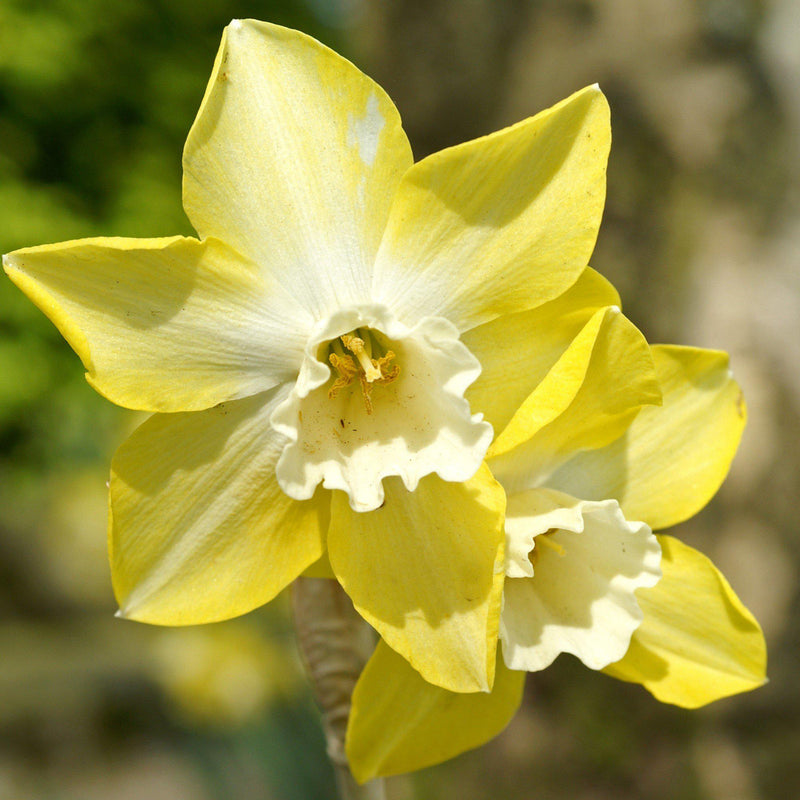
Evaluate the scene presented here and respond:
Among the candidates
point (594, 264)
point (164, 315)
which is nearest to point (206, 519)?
point (164, 315)

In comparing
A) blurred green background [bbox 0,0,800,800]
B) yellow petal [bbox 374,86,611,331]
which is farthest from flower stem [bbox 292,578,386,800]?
blurred green background [bbox 0,0,800,800]

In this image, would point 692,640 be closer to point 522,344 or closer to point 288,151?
point 522,344

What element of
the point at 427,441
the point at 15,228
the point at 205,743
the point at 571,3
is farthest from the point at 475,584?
the point at 15,228

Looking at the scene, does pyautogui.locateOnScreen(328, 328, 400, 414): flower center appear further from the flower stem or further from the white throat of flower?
the flower stem

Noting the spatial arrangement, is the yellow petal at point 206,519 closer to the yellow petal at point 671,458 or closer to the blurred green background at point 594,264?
the yellow petal at point 671,458

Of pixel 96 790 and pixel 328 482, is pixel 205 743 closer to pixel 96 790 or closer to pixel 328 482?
pixel 96 790

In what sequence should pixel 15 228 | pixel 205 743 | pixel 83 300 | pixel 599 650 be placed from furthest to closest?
pixel 15 228 → pixel 205 743 → pixel 599 650 → pixel 83 300
